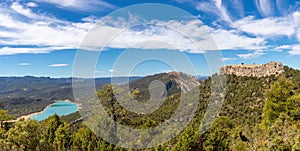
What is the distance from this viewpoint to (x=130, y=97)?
38.9ft

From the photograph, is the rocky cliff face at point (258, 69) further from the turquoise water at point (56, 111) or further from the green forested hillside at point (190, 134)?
the turquoise water at point (56, 111)

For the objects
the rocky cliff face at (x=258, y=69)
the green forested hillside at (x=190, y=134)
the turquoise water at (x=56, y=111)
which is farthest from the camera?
the turquoise water at (x=56, y=111)

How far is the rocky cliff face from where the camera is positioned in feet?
146

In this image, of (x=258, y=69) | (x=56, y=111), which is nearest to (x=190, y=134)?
(x=258, y=69)

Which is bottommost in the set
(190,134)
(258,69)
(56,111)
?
(56,111)

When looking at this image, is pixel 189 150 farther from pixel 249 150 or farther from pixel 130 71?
pixel 130 71

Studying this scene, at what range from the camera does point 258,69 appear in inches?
1859

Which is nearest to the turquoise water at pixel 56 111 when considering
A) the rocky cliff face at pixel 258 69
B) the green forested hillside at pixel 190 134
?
the rocky cliff face at pixel 258 69

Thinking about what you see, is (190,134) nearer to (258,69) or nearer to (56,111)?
(258,69)

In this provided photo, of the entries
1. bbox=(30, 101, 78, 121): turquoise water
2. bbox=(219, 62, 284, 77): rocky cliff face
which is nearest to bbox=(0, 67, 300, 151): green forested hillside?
bbox=(219, 62, 284, 77): rocky cliff face

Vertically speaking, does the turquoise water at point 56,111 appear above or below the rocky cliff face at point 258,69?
below

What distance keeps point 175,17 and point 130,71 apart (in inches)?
98.1

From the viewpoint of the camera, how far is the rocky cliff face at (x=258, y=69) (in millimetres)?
44531

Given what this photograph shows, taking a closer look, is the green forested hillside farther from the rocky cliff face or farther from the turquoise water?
the turquoise water
